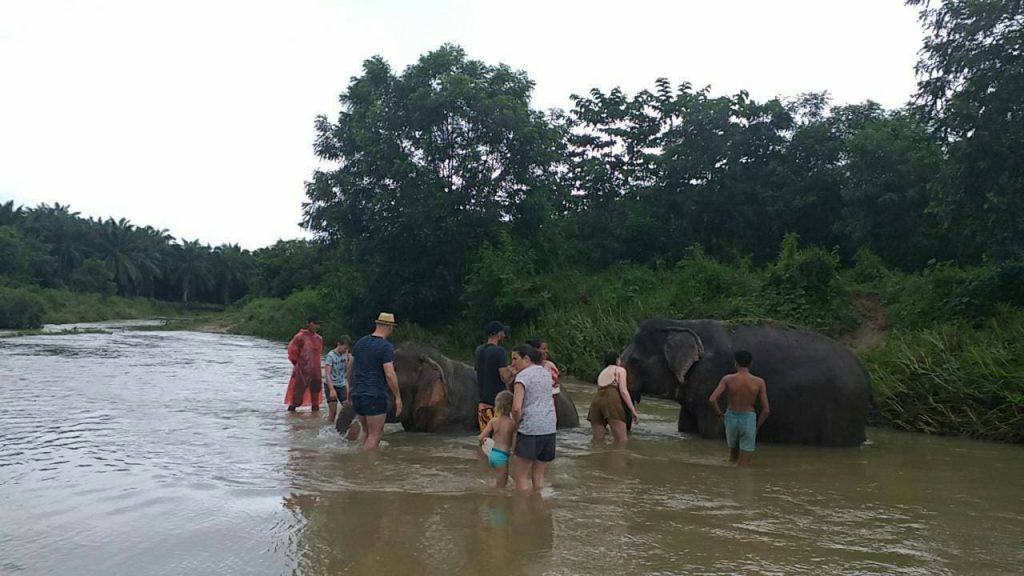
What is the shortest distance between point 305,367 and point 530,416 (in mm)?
6742

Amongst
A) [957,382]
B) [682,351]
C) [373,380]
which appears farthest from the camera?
[957,382]

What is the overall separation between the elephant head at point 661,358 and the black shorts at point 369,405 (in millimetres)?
3945

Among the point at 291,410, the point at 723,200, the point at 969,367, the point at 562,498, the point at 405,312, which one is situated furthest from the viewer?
the point at 405,312

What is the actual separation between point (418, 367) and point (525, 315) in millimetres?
15715

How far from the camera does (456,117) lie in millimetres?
28938

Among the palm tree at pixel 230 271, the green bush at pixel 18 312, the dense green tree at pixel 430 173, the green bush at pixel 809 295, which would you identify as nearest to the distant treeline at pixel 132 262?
the palm tree at pixel 230 271

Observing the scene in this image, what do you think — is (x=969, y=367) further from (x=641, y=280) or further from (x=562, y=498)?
(x=641, y=280)

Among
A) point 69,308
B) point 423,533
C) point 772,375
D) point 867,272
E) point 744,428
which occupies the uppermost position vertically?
point 867,272

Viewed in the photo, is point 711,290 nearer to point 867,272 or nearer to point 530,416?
point 867,272

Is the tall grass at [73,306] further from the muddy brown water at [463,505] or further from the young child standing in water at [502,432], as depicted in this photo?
the young child standing in water at [502,432]

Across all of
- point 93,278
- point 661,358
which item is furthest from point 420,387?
point 93,278

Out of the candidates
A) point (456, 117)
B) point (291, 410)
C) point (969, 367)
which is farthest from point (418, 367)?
point (456, 117)

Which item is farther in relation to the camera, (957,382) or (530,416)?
(957,382)

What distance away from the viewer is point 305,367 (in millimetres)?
13008
